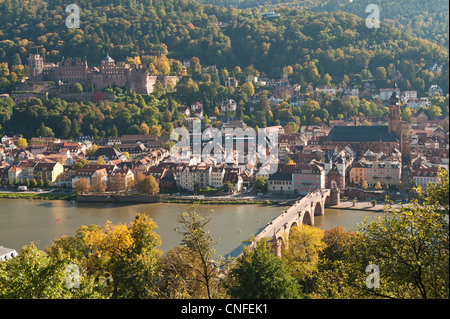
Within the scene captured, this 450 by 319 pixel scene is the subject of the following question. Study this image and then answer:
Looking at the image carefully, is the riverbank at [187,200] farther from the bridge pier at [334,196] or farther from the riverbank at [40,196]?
the bridge pier at [334,196]

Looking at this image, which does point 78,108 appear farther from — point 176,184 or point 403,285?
point 403,285

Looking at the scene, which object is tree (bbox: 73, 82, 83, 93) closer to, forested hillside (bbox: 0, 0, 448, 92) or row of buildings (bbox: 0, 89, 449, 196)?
row of buildings (bbox: 0, 89, 449, 196)

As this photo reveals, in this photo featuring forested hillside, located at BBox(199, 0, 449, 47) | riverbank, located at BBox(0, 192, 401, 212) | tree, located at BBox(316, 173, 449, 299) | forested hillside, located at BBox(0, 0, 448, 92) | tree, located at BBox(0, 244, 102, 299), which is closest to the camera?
tree, located at BBox(316, 173, 449, 299)

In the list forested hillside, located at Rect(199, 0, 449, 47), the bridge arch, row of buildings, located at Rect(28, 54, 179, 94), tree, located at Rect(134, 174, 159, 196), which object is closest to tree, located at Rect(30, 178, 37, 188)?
tree, located at Rect(134, 174, 159, 196)

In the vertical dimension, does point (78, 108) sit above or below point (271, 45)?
below
